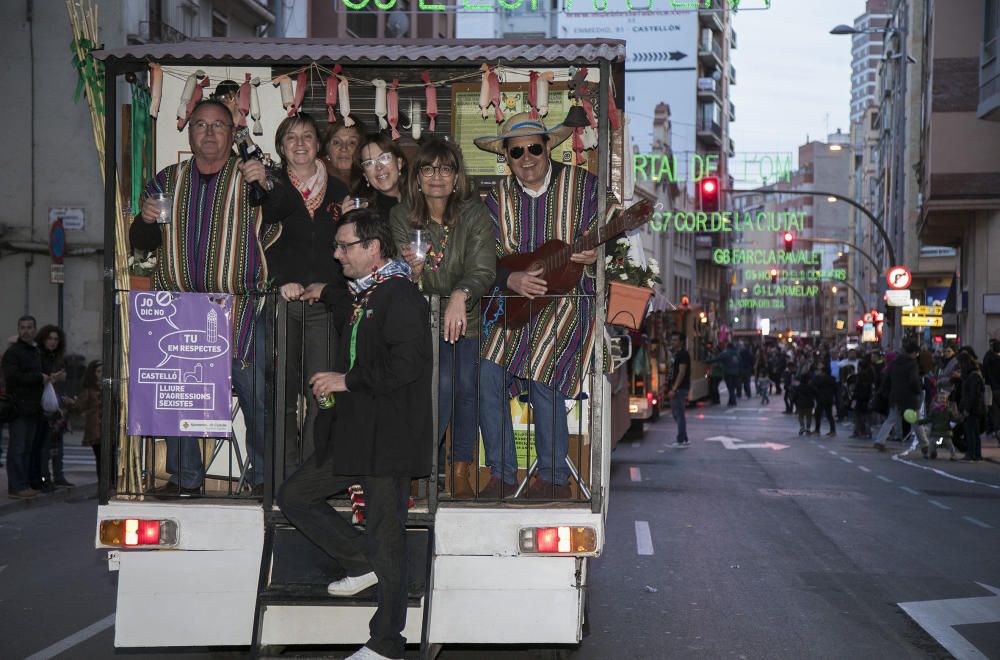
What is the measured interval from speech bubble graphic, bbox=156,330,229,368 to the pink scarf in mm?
964

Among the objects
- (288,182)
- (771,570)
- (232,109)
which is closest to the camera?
(288,182)

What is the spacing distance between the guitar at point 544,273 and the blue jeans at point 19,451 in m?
9.08

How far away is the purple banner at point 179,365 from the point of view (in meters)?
6.23

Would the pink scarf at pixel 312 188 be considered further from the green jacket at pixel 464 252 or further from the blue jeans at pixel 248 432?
the blue jeans at pixel 248 432

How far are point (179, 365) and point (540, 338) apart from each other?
1823 millimetres

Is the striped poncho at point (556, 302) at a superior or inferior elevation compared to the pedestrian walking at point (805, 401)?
superior

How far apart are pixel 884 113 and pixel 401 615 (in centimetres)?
7042

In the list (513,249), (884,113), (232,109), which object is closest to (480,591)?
(513,249)

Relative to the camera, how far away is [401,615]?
579 cm

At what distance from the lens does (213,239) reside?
6.63 metres

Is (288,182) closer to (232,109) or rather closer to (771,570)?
(232,109)

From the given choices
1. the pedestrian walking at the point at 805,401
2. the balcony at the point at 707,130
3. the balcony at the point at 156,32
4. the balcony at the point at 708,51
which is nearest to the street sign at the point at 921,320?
the pedestrian walking at the point at 805,401

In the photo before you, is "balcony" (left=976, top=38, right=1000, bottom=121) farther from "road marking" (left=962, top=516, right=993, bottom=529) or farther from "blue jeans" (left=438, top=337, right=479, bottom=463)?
"blue jeans" (left=438, top=337, right=479, bottom=463)

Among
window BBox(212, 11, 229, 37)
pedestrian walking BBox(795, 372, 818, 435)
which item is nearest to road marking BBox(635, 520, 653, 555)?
pedestrian walking BBox(795, 372, 818, 435)
